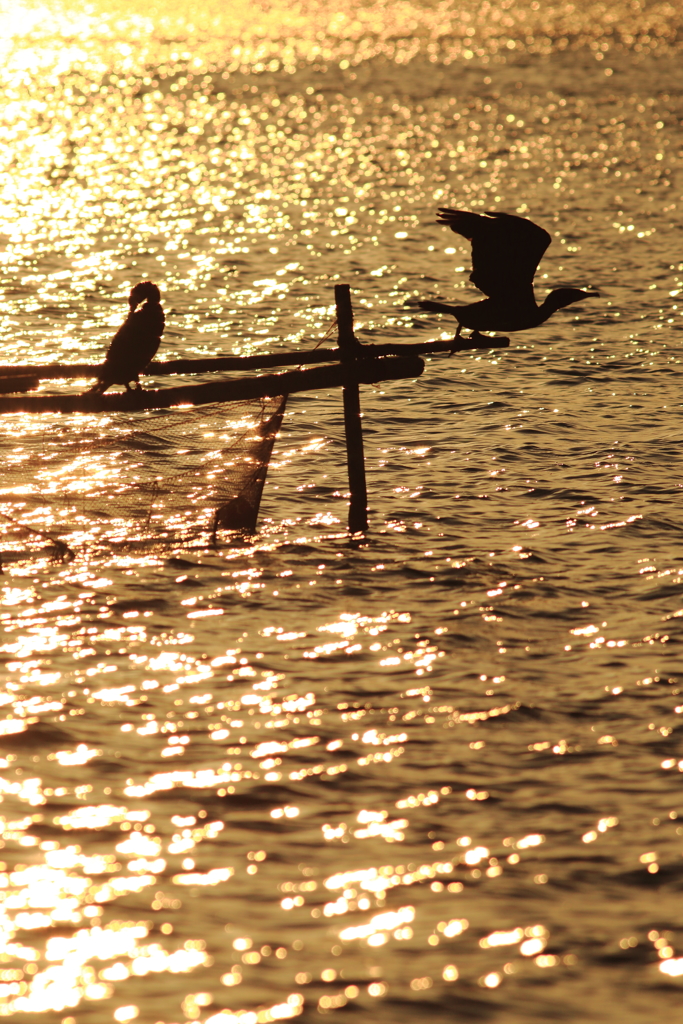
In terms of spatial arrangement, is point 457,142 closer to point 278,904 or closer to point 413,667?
point 413,667

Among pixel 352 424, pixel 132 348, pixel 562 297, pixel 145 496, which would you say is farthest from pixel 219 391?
pixel 562 297

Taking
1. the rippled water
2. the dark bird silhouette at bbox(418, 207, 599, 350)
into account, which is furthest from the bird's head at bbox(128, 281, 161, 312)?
the dark bird silhouette at bbox(418, 207, 599, 350)

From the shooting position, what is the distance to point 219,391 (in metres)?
11.2

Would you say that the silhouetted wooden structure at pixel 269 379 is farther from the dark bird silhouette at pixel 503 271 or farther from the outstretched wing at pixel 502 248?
the outstretched wing at pixel 502 248

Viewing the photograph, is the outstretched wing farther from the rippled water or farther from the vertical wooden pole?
the rippled water

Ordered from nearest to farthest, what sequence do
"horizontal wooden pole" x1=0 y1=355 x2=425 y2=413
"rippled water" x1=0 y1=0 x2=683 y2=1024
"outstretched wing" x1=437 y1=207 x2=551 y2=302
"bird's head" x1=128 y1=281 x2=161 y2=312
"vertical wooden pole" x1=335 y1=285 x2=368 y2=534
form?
"rippled water" x1=0 y1=0 x2=683 y2=1024 < "horizontal wooden pole" x1=0 y1=355 x2=425 y2=413 < "bird's head" x1=128 y1=281 x2=161 y2=312 < "outstretched wing" x1=437 y1=207 x2=551 y2=302 < "vertical wooden pole" x1=335 y1=285 x2=368 y2=534

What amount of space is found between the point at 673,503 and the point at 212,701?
19.9ft

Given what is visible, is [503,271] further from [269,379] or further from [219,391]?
[219,391]

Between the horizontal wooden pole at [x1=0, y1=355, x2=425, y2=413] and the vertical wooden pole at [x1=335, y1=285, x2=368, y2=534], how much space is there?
0.44 ft

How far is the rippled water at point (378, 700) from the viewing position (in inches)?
268

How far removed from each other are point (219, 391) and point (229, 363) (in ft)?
0.92

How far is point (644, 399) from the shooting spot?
56.9 ft

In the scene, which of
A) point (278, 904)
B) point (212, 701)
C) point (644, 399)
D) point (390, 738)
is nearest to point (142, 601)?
point (212, 701)

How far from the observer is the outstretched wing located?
11.3 meters
